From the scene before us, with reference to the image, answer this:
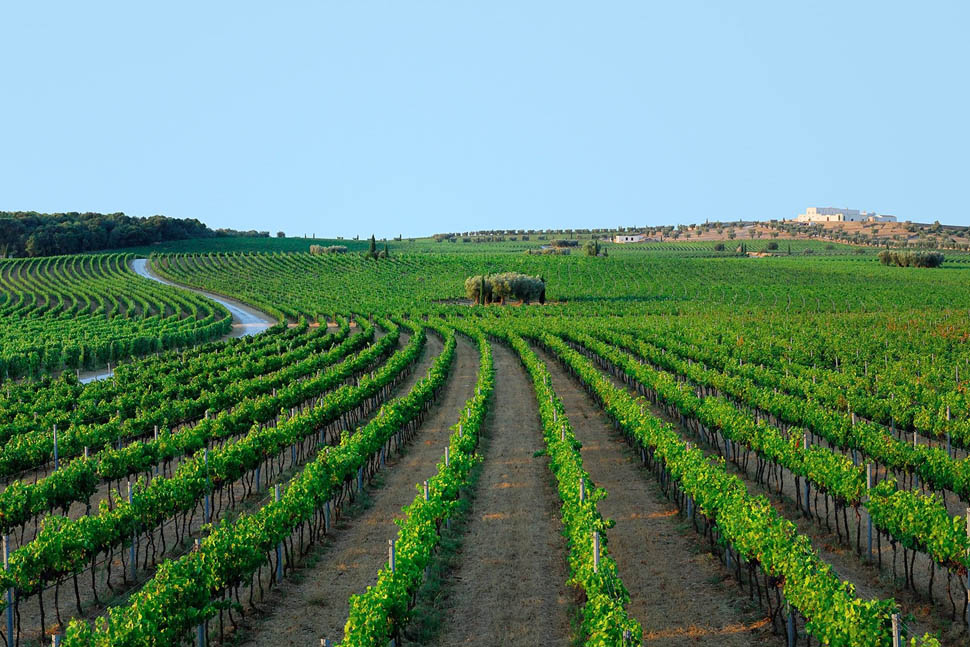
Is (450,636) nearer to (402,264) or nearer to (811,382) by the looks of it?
(811,382)

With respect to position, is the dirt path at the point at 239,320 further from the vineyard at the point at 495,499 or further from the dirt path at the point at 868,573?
the dirt path at the point at 868,573

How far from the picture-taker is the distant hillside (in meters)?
149

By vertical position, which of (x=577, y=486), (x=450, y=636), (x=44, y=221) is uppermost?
(x=44, y=221)

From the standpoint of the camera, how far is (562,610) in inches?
546

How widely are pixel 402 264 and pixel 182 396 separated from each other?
4231 inches

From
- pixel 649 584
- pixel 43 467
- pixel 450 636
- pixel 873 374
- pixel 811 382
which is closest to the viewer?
pixel 450 636

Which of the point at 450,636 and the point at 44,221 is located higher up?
the point at 44,221

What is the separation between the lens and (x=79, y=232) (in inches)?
6156

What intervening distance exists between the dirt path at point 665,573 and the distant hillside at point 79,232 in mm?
153344

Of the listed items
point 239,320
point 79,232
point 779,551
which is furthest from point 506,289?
point 79,232

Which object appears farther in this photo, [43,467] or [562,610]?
[43,467]

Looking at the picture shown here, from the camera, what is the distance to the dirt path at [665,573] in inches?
518

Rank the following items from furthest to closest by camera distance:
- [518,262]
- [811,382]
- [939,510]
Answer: [518,262]
[811,382]
[939,510]

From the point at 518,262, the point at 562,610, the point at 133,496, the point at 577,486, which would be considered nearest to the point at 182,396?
the point at 133,496
